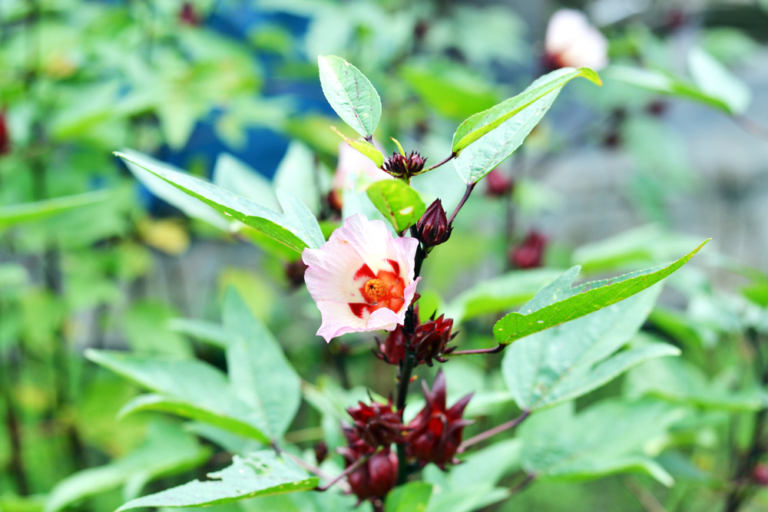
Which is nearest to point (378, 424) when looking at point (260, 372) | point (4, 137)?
point (260, 372)

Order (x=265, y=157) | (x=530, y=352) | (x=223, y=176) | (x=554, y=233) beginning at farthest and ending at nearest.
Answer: (x=554, y=233) → (x=265, y=157) → (x=223, y=176) → (x=530, y=352)

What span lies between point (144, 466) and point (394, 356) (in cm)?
38

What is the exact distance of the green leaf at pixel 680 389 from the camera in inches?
21.9

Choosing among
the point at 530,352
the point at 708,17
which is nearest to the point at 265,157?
the point at 530,352

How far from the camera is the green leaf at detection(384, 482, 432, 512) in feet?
1.09

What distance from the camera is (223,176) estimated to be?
0.54 m

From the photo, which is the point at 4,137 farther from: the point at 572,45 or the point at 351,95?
the point at 572,45

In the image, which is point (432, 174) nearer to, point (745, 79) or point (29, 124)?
point (29, 124)

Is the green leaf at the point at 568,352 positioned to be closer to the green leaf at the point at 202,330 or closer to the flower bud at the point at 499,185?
the green leaf at the point at 202,330

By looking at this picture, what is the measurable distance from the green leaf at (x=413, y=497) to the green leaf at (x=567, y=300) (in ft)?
0.32

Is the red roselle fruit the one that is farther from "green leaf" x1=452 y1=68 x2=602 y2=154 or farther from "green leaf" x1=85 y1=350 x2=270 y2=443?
"green leaf" x1=452 y1=68 x2=602 y2=154

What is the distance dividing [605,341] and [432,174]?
19cm

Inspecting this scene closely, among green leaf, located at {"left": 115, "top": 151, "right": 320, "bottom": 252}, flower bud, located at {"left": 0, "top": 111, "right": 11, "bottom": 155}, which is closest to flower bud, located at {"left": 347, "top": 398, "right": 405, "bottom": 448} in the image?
green leaf, located at {"left": 115, "top": 151, "right": 320, "bottom": 252}

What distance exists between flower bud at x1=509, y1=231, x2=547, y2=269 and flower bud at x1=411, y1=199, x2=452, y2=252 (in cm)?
56
